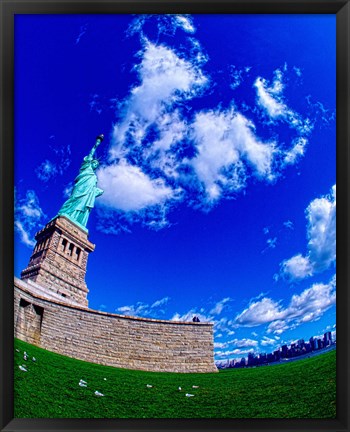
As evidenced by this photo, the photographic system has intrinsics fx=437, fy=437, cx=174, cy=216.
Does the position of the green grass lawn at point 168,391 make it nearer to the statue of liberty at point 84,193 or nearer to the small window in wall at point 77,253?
the small window in wall at point 77,253

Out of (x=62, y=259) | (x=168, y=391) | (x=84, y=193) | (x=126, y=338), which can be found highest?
(x=84, y=193)

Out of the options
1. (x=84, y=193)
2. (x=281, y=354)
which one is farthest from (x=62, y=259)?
(x=281, y=354)

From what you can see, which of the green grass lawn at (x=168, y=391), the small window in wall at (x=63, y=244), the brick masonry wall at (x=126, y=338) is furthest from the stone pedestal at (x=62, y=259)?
the green grass lawn at (x=168, y=391)

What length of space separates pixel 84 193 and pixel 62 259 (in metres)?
1.47

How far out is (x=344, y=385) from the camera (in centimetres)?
440

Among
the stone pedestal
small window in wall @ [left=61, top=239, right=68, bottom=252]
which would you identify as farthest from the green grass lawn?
small window in wall @ [left=61, top=239, right=68, bottom=252]

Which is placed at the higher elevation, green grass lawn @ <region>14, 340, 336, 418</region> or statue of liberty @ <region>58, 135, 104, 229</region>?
statue of liberty @ <region>58, 135, 104, 229</region>

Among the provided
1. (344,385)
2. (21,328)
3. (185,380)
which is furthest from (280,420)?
(21,328)

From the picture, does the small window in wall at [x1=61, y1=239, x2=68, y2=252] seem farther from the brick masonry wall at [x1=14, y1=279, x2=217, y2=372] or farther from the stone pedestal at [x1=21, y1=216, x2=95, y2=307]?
the brick masonry wall at [x1=14, y1=279, x2=217, y2=372]

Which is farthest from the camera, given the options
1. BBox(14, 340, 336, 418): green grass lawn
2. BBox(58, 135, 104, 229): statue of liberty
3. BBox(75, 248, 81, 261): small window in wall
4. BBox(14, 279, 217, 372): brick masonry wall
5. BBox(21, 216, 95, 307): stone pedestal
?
BBox(75, 248, 81, 261): small window in wall

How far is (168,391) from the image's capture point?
5375 millimetres

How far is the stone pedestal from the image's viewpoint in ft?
20.1

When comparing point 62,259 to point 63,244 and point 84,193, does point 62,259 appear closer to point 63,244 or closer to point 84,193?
point 63,244

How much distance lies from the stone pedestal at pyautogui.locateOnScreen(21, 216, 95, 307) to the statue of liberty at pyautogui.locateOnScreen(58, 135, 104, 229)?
0.16 metres
